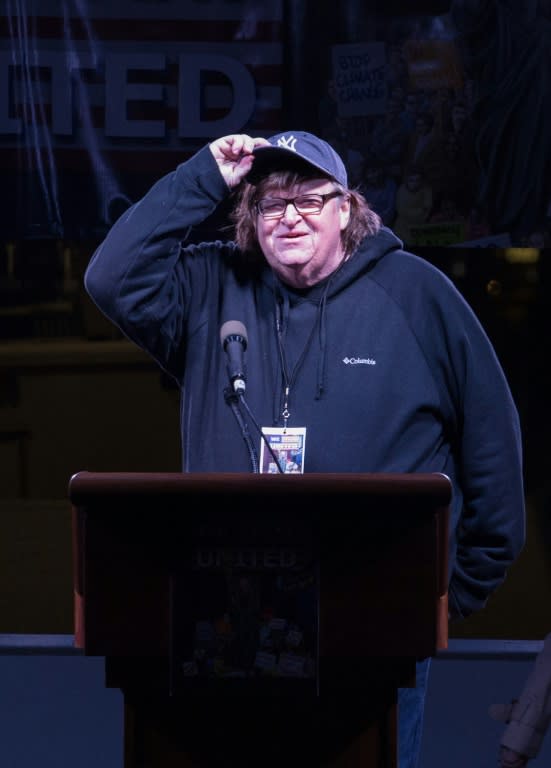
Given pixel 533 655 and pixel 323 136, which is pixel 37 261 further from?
pixel 533 655

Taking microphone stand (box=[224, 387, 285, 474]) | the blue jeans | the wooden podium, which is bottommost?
the blue jeans

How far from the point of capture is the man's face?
2504 millimetres

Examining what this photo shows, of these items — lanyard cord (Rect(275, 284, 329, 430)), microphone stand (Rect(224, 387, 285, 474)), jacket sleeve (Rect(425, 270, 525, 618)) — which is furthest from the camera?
jacket sleeve (Rect(425, 270, 525, 618))

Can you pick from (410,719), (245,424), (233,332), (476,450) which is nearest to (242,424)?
(245,424)

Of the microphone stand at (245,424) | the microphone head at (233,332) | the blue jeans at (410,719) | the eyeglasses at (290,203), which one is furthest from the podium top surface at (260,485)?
the eyeglasses at (290,203)

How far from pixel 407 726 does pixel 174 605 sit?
2.65 feet

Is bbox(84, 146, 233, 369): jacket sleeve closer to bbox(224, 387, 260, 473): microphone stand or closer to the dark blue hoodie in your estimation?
the dark blue hoodie

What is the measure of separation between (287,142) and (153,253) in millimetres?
337

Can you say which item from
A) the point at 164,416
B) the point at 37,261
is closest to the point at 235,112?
the point at 37,261

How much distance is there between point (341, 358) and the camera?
8.29ft

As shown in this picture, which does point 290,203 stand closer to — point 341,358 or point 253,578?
point 341,358

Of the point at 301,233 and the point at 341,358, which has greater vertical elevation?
the point at 301,233

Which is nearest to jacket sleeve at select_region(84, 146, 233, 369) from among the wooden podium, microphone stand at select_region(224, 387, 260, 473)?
microphone stand at select_region(224, 387, 260, 473)

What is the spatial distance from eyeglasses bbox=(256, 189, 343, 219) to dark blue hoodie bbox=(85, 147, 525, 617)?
10 centimetres
